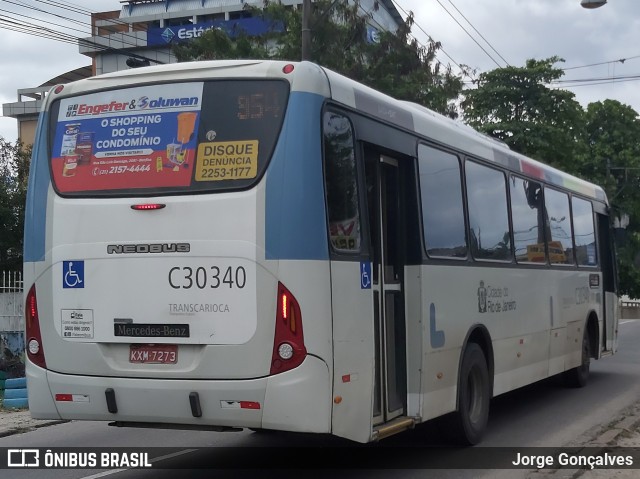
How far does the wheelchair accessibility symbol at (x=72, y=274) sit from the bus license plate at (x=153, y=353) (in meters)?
0.70

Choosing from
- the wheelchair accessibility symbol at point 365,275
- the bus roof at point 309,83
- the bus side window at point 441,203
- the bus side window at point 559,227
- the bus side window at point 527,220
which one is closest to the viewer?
the bus roof at point 309,83

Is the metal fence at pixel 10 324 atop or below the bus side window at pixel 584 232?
below

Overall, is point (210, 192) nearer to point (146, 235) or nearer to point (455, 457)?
point (146, 235)

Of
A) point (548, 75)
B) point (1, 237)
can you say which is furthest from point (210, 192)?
point (548, 75)

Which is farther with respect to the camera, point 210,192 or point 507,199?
point 507,199

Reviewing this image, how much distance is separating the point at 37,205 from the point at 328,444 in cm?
408

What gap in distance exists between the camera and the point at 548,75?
38906 mm

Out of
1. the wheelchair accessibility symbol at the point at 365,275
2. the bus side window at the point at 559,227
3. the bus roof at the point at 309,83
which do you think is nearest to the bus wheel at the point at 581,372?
the bus side window at the point at 559,227

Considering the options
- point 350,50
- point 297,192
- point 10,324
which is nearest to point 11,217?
point 10,324

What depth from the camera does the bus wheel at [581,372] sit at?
1488 centimetres

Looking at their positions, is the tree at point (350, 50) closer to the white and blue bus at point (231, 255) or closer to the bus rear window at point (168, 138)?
the white and blue bus at point (231, 255)

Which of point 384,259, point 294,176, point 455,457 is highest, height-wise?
point 294,176

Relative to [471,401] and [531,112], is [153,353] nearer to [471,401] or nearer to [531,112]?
[471,401]

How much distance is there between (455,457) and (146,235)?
4015 millimetres
